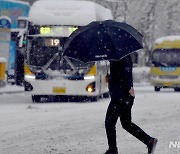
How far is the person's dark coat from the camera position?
8445 millimetres

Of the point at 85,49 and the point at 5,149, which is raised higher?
the point at 85,49

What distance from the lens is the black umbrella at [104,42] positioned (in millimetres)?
8336

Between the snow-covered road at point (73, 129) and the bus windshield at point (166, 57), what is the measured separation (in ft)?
42.9

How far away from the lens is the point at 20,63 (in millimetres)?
32219

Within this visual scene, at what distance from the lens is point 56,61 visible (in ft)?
65.6

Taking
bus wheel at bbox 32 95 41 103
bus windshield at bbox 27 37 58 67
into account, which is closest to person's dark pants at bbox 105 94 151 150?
bus windshield at bbox 27 37 58 67

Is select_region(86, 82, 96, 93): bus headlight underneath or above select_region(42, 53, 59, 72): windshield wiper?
underneath

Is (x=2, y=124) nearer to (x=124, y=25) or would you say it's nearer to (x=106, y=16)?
(x=124, y=25)

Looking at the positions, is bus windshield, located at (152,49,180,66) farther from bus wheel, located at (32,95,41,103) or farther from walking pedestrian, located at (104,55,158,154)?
walking pedestrian, located at (104,55,158,154)

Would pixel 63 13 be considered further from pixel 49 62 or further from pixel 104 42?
pixel 104 42

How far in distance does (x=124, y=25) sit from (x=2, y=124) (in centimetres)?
524

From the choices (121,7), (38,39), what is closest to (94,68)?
(38,39)

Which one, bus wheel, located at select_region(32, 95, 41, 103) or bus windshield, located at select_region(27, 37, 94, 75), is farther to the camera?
bus wheel, located at select_region(32, 95, 41, 103)

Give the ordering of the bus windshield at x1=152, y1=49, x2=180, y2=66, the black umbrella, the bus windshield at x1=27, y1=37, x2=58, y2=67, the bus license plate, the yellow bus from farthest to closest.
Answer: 1. the bus windshield at x1=152, y1=49, x2=180, y2=66
2. the yellow bus
3. the bus windshield at x1=27, y1=37, x2=58, y2=67
4. the bus license plate
5. the black umbrella
